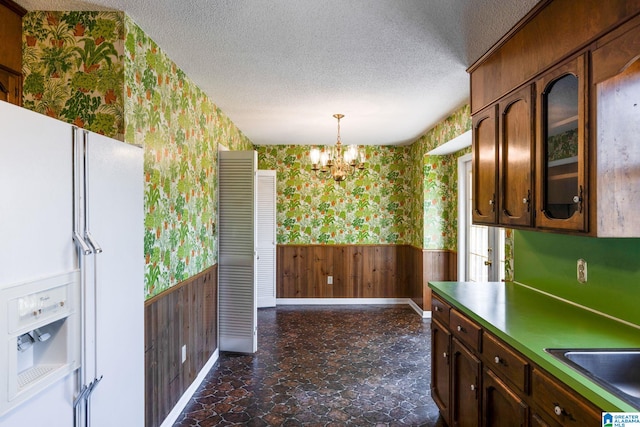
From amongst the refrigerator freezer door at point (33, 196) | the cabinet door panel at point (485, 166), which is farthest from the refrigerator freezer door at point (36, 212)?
the cabinet door panel at point (485, 166)

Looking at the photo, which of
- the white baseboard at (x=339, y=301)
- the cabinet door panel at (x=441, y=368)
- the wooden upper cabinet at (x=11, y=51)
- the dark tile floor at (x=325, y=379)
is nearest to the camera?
the wooden upper cabinet at (x=11, y=51)

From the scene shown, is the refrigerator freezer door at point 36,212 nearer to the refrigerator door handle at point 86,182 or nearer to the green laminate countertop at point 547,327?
the refrigerator door handle at point 86,182

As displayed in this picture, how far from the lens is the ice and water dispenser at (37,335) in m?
0.99

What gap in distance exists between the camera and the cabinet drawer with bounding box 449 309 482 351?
1.91 metres

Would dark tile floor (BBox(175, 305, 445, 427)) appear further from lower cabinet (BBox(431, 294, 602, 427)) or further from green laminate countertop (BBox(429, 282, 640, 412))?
green laminate countertop (BBox(429, 282, 640, 412))

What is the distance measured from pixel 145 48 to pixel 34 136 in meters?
1.35

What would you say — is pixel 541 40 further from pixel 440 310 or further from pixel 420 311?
pixel 420 311

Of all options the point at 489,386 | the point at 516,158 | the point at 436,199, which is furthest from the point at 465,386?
the point at 436,199

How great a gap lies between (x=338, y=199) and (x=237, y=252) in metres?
2.46

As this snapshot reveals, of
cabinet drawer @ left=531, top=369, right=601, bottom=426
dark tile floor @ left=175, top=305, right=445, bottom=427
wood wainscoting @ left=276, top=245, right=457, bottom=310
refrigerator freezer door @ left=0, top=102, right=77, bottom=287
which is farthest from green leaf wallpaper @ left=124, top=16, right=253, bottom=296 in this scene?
wood wainscoting @ left=276, top=245, right=457, bottom=310

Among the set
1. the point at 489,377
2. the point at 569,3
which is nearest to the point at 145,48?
the point at 569,3

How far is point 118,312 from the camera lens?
1.54 metres

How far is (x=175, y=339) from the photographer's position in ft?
8.59

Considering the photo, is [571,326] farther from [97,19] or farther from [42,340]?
[97,19]
